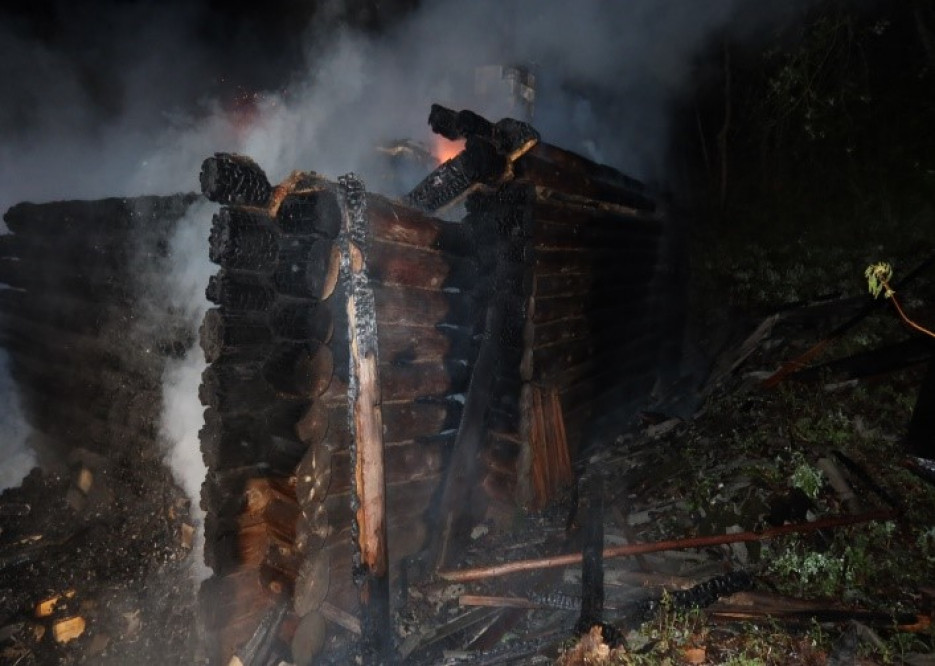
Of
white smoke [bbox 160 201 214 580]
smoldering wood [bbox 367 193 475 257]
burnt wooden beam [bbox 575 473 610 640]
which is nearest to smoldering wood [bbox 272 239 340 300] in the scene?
smoldering wood [bbox 367 193 475 257]

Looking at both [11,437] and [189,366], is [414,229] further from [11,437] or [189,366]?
[11,437]

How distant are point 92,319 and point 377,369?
20.0ft

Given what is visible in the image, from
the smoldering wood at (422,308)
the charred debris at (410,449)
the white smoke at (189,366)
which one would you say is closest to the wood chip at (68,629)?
the charred debris at (410,449)

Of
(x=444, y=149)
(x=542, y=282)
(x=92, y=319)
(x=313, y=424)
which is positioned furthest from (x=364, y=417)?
(x=444, y=149)

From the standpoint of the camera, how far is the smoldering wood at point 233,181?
339cm

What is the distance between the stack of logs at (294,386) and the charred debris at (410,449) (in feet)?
0.07

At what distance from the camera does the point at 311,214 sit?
3.73 metres

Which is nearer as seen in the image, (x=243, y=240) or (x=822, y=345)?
(x=243, y=240)

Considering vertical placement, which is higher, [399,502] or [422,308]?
[422,308]

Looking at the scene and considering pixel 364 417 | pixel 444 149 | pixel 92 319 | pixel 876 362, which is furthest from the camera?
pixel 444 149

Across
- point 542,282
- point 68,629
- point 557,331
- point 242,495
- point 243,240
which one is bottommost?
point 68,629

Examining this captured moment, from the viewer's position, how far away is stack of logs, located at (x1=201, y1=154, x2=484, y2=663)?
3.70m

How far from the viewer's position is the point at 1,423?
28.2 ft

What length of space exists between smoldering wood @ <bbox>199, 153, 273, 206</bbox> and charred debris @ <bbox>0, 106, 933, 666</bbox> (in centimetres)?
2
